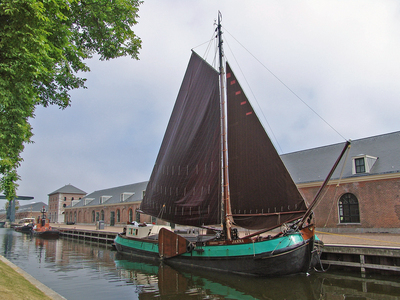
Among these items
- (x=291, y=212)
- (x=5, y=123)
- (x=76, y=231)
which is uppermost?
(x=5, y=123)

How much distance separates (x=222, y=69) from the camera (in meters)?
15.6

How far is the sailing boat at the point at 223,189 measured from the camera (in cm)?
1203

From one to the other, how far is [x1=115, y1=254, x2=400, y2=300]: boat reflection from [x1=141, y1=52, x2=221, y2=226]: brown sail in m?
2.86

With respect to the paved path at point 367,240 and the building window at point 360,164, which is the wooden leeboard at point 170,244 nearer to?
the paved path at point 367,240

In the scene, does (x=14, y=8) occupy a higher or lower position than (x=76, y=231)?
higher

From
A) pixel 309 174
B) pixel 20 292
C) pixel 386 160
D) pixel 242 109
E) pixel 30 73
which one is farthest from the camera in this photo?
pixel 309 174

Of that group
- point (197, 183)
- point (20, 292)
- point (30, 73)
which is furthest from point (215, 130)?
point (20, 292)

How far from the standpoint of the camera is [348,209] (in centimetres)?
2219

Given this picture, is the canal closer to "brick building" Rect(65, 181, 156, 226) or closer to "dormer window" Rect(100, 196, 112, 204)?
"brick building" Rect(65, 181, 156, 226)

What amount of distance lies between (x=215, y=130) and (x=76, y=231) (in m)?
31.0

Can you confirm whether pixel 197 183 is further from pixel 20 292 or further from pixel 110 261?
pixel 20 292

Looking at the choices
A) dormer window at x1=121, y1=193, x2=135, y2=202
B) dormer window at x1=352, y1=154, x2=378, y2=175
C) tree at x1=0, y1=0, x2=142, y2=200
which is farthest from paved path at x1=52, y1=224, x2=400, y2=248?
dormer window at x1=121, y1=193, x2=135, y2=202

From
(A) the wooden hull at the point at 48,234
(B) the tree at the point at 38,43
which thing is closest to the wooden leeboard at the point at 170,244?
(B) the tree at the point at 38,43

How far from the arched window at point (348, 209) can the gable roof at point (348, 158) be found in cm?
169
